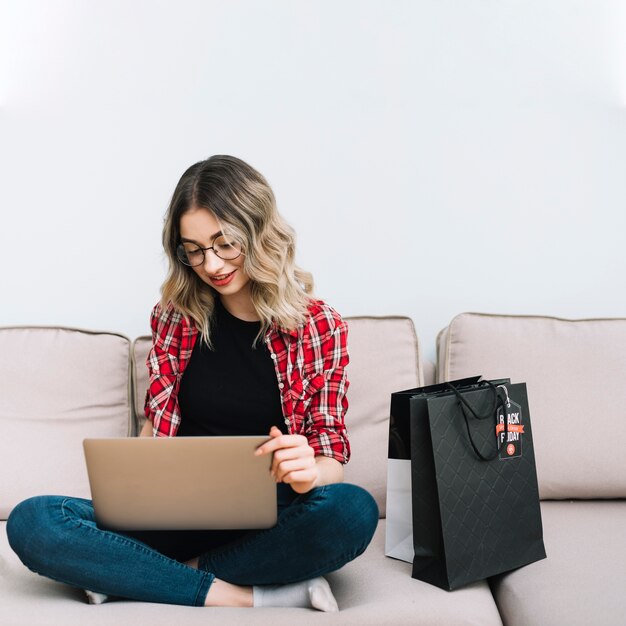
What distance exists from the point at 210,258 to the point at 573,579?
868mm

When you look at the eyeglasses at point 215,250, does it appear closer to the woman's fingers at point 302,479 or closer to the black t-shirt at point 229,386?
the black t-shirt at point 229,386

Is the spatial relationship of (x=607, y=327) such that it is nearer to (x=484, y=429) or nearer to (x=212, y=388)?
(x=484, y=429)

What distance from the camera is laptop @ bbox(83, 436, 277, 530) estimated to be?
3.55 ft

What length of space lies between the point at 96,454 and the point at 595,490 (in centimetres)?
111

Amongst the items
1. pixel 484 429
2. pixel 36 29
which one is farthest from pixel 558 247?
pixel 36 29

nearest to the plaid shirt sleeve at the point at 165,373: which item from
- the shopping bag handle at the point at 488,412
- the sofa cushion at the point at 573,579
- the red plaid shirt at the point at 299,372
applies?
the red plaid shirt at the point at 299,372

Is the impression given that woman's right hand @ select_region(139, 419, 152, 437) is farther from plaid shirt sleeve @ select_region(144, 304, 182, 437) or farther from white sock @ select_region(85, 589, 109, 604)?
white sock @ select_region(85, 589, 109, 604)

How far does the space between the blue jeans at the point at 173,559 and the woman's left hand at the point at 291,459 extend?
0.06m

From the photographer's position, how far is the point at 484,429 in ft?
4.35

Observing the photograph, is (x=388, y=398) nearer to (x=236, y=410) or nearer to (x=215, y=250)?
(x=236, y=410)

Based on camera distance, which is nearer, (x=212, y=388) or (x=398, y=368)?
(x=212, y=388)

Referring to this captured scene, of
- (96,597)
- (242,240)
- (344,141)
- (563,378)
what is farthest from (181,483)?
(344,141)

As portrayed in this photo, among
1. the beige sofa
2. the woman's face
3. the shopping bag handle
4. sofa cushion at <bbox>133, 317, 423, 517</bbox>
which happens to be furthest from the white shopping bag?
the woman's face

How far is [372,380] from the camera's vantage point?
67.2 inches
